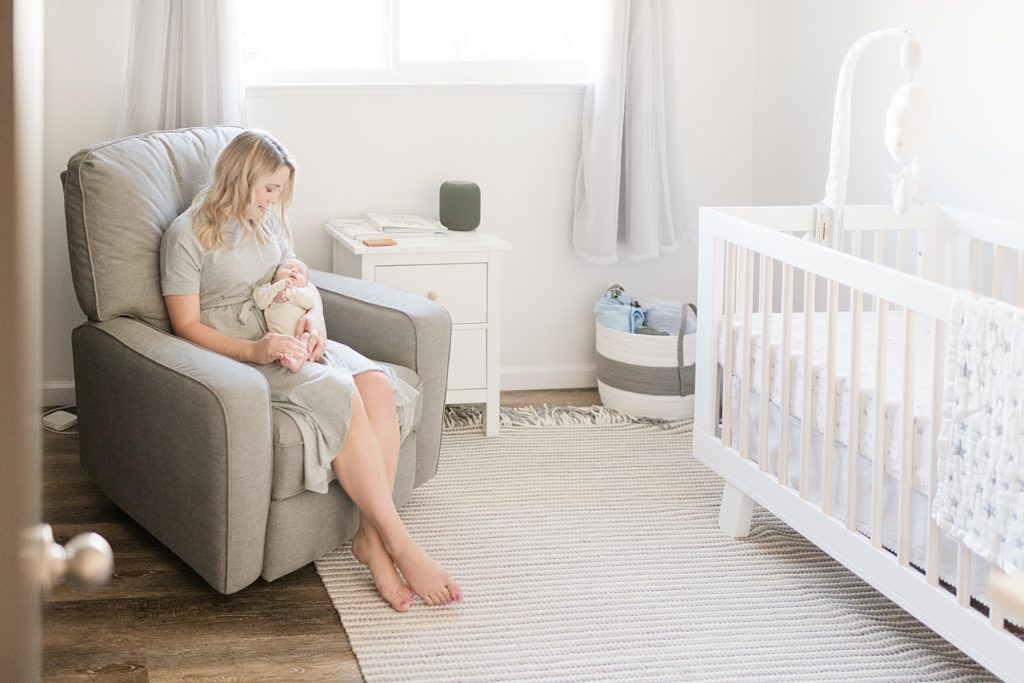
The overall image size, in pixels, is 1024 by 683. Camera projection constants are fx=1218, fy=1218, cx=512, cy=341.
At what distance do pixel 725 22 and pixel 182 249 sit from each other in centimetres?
206

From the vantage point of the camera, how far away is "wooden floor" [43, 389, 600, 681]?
207 cm

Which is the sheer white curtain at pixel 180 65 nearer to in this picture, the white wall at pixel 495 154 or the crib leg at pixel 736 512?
the white wall at pixel 495 154

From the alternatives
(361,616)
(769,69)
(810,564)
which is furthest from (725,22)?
(361,616)

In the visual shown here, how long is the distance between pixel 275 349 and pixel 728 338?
3.13 ft

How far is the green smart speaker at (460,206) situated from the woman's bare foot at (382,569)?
1.27m

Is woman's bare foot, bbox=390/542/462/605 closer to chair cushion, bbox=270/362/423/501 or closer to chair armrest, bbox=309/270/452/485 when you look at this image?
chair cushion, bbox=270/362/423/501

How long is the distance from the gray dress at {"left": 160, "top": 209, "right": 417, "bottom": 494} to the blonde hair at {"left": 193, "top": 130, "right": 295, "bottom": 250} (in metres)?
0.02

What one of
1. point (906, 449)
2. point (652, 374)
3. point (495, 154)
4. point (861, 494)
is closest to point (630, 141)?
point (495, 154)

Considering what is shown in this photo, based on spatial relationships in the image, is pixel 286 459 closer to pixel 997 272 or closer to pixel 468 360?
pixel 468 360

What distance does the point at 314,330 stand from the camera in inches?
99.9

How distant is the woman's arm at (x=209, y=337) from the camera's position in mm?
2463

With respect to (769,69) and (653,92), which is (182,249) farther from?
(769,69)

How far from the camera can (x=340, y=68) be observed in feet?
11.9

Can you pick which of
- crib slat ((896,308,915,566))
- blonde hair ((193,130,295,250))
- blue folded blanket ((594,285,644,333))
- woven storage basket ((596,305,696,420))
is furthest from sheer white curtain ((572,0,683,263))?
crib slat ((896,308,915,566))
